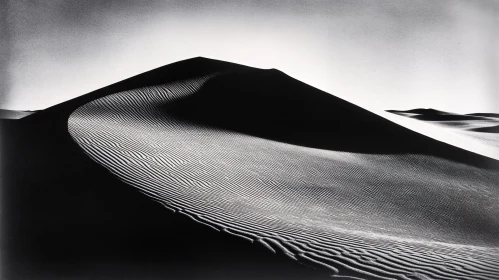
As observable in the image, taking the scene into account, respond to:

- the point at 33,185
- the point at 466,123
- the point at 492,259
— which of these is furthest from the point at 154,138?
the point at 466,123

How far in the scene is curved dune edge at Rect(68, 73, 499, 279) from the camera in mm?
4605

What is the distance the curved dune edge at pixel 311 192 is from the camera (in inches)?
181

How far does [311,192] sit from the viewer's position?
28.0 ft

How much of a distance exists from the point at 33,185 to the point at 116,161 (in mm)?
1412

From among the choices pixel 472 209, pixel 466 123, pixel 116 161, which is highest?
pixel 466 123

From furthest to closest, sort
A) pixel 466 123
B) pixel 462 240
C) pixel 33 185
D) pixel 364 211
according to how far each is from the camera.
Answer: pixel 466 123 < pixel 364 211 < pixel 462 240 < pixel 33 185

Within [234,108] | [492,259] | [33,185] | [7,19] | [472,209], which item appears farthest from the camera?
[234,108]

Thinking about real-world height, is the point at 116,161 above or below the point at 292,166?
below

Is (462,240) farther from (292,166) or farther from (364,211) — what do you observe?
(292,166)

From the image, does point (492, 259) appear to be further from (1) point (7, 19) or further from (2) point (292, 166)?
(1) point (7, 19)

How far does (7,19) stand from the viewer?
19.0 feet

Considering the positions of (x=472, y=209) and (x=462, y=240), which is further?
(x=472, y=209)

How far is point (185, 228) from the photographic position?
4.95 m

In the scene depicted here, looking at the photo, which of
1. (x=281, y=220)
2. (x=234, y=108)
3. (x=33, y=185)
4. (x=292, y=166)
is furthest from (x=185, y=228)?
(x=234, y=108)
